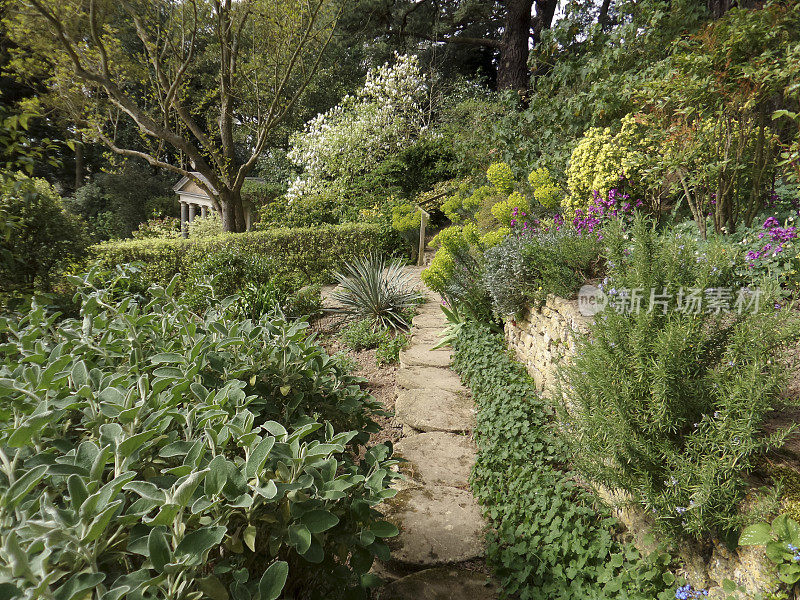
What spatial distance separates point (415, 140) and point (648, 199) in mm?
8750

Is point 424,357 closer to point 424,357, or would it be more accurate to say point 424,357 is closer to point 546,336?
point 424,357

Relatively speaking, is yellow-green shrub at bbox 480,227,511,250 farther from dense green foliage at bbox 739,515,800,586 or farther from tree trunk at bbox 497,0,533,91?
tree trunk at bbox 497,0,533,91

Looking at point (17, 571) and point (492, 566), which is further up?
point (17, 571)

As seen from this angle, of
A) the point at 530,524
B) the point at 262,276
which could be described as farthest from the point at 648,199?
the point at 262,276

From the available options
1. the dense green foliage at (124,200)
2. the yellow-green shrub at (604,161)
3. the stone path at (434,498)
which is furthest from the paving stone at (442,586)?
the dense green foliage at (124,200)

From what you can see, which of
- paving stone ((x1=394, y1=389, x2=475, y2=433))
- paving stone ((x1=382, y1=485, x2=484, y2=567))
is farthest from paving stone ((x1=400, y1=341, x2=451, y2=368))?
paving stone ((x1=382, y1=485, x2=484, y2=567))

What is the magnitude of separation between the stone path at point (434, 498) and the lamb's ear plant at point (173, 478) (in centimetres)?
92

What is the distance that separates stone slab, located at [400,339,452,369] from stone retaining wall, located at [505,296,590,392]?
716 mm

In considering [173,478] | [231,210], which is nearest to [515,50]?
[231,210]

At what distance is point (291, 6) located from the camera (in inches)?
287

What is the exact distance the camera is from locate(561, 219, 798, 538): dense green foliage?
1.62 m

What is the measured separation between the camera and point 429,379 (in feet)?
13.6

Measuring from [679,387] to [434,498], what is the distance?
4.94 feet

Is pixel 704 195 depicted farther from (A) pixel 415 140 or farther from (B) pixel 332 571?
(A) pixel 415 140
